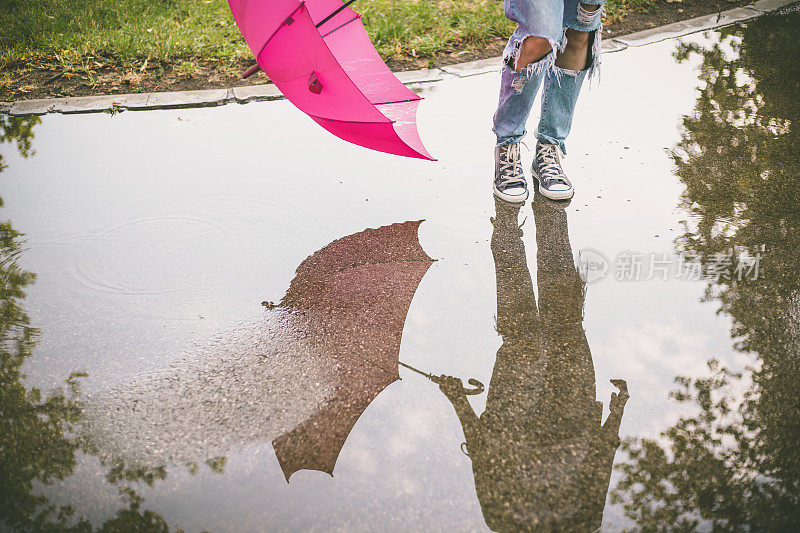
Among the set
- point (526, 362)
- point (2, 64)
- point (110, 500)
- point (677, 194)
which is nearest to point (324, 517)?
point (110, 500)

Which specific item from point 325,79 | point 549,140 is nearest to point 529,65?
point 549,140

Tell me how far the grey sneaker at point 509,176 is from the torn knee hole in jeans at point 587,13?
70 cm

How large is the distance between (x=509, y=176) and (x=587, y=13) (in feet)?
2.86

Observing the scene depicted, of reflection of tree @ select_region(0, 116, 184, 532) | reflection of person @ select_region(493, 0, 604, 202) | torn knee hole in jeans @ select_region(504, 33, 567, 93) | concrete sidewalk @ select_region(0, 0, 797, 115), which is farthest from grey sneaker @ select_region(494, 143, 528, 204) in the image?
reflection of tree @ select_region(0, 116, 184, 532)

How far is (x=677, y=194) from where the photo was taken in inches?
127

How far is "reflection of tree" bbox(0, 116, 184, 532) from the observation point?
1713 millimetres

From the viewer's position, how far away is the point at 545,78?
127 inches

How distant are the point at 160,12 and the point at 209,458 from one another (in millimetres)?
4895

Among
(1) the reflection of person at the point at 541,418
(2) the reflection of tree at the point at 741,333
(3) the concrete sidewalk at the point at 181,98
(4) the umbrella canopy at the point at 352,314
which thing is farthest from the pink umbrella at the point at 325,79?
(3) the concrete sidewalk at the point at 181,98

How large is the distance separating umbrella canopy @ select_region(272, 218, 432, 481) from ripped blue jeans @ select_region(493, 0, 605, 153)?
0.84 m

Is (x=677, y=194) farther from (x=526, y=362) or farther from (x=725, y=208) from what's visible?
(x=526, y=362)

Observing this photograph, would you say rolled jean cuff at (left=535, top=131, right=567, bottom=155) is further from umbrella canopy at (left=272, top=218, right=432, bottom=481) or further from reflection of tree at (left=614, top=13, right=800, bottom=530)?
umbrella canopy at (left=272, top=218, right=432, bottom=481)

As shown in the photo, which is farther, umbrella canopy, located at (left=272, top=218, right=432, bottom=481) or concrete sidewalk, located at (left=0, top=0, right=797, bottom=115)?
concrete sidewalk, located at (left=0, top=0, right=797, bottom=115)

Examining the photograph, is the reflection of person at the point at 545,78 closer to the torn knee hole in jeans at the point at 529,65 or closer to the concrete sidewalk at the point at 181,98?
the torn knee hole in jeans at the point at 529,65
